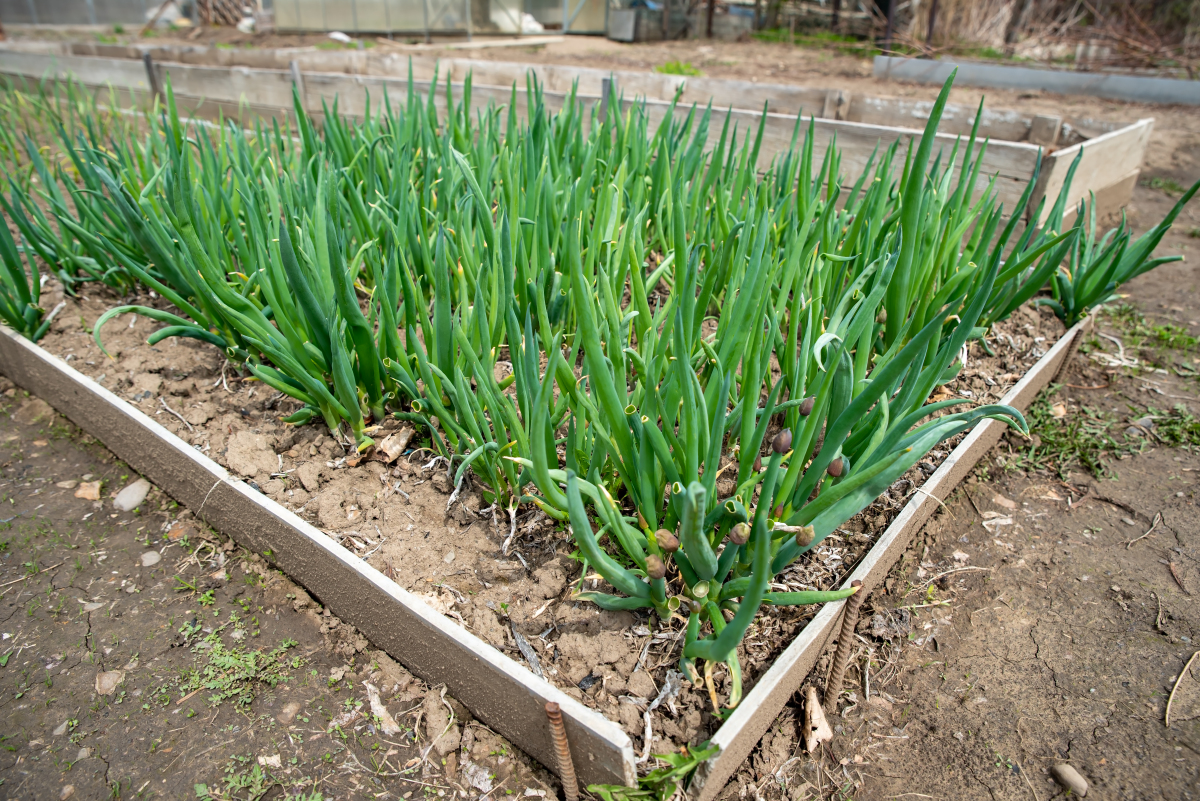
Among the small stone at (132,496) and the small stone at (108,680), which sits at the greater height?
the small stone at (132,496)

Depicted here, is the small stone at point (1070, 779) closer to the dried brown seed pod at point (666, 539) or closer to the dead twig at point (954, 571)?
the dead twig at point (954, 571)

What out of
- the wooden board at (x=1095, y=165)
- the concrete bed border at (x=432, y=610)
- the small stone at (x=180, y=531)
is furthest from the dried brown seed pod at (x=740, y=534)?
the wooden board at (x=1095, y=165)

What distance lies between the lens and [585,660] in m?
1.27

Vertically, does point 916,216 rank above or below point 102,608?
above

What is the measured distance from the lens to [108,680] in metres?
1.41

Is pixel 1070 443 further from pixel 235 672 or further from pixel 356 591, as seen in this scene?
pixel 235 672

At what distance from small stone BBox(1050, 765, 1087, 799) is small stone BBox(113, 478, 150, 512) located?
2189 mm

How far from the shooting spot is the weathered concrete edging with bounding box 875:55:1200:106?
6078 millimetres

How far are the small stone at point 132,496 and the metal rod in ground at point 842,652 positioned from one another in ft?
5.90

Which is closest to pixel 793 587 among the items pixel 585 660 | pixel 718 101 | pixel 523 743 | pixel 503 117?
pixel 585 660

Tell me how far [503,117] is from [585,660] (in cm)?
372

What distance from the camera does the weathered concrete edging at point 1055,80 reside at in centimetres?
608

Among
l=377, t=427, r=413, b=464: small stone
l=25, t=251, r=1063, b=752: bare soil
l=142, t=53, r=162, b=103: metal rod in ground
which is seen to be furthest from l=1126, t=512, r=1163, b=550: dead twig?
l=142, t=53, r=162, b=103: metal rod in ground

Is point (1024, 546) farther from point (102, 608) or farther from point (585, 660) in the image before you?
point (102, 608)
